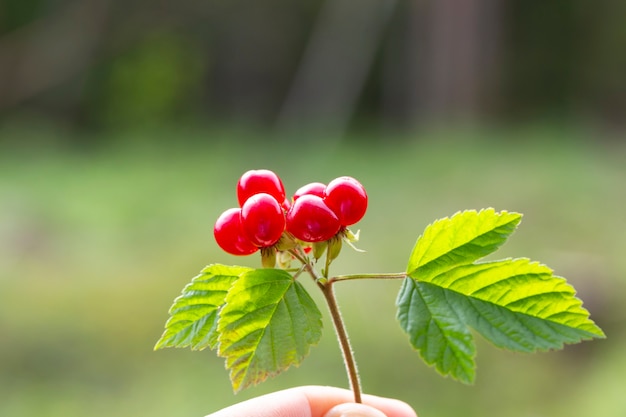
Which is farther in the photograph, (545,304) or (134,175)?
(134,175)

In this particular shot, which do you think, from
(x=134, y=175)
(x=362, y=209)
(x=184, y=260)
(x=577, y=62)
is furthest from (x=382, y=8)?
(x=362, y=209)

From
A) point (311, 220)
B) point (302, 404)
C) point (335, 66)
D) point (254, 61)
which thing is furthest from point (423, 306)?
point (254, 61)

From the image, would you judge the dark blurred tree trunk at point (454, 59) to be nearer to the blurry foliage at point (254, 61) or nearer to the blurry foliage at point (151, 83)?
A: the blurry foliage at point (254, 61)

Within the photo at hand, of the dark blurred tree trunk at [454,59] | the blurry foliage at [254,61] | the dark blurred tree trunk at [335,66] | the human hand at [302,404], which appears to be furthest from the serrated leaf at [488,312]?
the blurry foliage at [254,61]

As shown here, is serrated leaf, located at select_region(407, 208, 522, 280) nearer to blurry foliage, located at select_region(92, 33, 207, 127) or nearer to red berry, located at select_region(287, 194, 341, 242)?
red berry, located at select_region(287, 194, 341, 242)

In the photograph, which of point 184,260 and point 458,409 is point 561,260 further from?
point 184,260

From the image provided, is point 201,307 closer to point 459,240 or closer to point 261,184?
point 261,184
